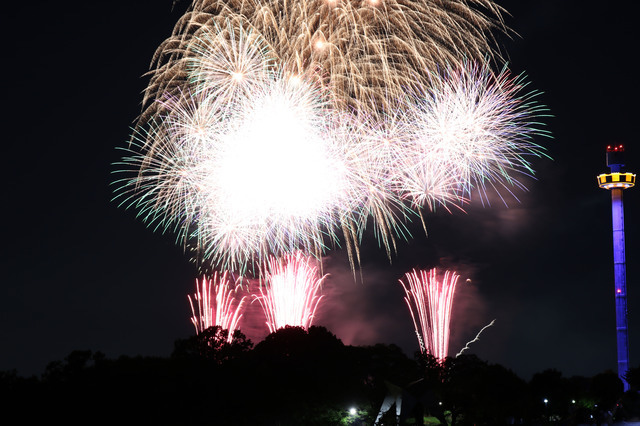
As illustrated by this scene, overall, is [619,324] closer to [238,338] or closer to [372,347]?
[372,347]

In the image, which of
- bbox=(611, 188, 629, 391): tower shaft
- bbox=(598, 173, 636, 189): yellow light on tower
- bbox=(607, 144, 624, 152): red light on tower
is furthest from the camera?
bbox=(607, 144, 624, 152): red light on tower

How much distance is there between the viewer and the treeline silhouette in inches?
1746

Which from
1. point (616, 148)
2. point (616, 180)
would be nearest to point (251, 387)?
point (616, 180)

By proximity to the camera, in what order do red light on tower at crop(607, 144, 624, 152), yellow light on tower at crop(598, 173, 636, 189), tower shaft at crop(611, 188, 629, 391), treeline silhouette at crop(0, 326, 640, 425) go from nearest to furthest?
treeline silhouette at crop(0, 326, 640, 425)
tower shaft at crop(611, 188, 629, 391)
yellow light on tower at crop(598, 173, 636, 189)
red light on tower at crop(607, 144, 624, 152)

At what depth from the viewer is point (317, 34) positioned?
118 feet

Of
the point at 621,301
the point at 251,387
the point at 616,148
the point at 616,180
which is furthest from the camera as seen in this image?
the point at 616,148

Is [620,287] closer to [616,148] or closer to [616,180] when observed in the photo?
[616,180]

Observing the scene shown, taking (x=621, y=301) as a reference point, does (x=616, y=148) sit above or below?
above

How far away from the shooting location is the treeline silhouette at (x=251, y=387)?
4434 cm

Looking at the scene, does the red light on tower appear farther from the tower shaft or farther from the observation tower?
the tower shaft

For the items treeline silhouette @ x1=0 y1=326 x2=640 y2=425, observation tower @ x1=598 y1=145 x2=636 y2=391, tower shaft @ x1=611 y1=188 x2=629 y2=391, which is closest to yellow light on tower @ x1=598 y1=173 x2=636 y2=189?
observation tower @ x1=598 y1=145 x2=636 y2=391

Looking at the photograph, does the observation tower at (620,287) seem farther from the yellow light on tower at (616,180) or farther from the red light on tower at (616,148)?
the red light on tower at (616,148)

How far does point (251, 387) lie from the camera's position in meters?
49.1

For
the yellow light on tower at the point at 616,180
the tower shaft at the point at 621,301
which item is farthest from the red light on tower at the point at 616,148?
the tower shaft at the point at 621,301
